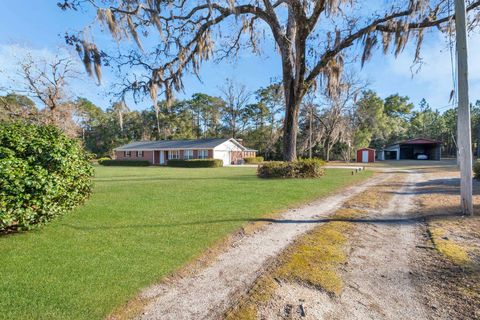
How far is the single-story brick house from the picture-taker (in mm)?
34719

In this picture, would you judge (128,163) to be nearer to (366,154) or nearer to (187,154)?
(187,154)

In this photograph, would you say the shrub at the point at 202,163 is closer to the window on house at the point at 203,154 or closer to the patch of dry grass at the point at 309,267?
the window on house at the point at 203,154

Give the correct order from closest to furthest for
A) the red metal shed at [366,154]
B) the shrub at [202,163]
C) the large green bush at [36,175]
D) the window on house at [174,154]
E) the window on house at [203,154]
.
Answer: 1. the large green bush at [36,175]
2. the shrub at [202,163]
3. the window on house at [203,154]
4. the window on house at [174,154]
5. the red metal shed at [366,154]

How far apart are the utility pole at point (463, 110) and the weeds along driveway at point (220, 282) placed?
3505mm

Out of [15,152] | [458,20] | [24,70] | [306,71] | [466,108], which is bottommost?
[15,152]

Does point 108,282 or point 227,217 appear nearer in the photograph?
point 108,282

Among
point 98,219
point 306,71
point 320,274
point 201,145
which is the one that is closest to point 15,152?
point 98,219

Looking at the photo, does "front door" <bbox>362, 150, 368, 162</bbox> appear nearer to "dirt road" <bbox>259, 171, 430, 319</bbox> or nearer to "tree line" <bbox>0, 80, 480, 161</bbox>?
"tree line" <bbox>0, 80, 480, 161</bbox>

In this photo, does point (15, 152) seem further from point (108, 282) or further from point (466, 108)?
point (466, 108)

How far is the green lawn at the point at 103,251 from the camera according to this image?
2.58m

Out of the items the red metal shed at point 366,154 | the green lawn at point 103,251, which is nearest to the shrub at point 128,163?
the green lawn at point 103,251

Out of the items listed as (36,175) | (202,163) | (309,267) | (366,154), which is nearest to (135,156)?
(202,163)

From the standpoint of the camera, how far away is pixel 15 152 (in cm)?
412

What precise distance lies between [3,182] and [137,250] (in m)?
1.99
